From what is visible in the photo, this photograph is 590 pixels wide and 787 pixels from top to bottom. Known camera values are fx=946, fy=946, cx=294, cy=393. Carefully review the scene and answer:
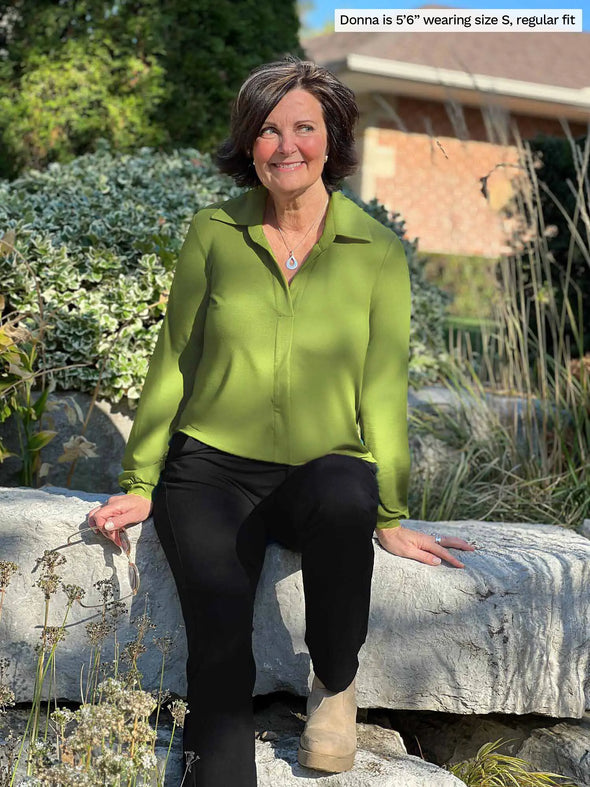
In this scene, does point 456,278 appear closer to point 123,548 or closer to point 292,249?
point 292,249

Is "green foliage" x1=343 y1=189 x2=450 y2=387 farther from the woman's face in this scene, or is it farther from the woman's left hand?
the woman's face

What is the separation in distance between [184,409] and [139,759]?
103 centimetres

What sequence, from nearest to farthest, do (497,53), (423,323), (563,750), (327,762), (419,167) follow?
(327,762)
(563,750)
(423,323)
(419,167)
(497,53)

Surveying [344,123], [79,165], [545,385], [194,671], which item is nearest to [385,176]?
[79,165]

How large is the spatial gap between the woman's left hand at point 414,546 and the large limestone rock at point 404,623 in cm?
3

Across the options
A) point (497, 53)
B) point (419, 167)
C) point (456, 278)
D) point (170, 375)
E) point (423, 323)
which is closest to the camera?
point (170, 375)

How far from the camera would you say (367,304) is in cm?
248

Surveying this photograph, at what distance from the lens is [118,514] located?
2438 mm

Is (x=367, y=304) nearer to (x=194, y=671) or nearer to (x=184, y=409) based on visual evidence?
(x=184, y=409)

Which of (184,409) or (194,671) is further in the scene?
(184,409)

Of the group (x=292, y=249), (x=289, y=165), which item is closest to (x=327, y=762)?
(x=292, y=249)

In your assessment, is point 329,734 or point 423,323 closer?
point 329,734

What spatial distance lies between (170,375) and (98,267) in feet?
4.21

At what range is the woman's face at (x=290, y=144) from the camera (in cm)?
243
